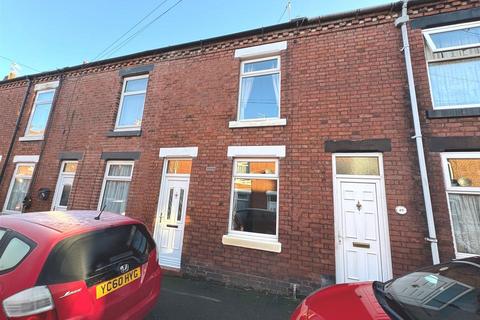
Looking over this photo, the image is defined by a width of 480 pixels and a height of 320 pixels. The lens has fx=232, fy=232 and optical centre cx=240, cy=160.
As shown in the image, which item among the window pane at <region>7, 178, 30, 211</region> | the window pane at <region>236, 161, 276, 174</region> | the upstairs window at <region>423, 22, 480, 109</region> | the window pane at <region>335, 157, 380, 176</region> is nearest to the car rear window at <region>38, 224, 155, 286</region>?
the window pane at <region>236, 161, 276, 174</region>

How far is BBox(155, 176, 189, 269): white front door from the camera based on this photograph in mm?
5902

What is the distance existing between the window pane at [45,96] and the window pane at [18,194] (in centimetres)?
324

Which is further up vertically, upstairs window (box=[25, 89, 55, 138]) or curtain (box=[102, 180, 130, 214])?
upstairs window (box=[25, 89, 55, 138])

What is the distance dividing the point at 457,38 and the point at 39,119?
43.6ft

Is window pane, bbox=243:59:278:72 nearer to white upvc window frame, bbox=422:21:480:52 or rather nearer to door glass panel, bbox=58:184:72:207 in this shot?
white upvc window frame, bbox=422:21:480:52

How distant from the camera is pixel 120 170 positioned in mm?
7180

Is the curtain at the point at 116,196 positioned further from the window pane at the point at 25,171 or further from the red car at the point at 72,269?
the red car at the point at 72,269

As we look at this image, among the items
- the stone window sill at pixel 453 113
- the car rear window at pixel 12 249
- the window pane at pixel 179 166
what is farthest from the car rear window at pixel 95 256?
the stone window sill at pixel 453 113

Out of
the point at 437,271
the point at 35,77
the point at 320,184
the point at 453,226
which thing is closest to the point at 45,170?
the point at 35,77

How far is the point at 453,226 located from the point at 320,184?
235 cm

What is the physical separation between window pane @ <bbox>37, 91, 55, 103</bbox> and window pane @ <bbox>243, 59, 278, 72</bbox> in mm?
8028

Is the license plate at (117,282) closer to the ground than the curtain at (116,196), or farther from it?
closer to the ground

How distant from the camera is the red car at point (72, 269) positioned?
6.23 feet

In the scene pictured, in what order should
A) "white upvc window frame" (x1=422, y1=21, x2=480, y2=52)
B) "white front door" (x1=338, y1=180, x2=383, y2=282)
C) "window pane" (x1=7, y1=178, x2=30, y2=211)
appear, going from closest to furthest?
"white front door" (x1=338, y1=180, x2=383, y2=282), "white upvc window frame" (x1=422, y1=21, x2=480, y2=52), "window pane" (x1=7, y1=178, x2=30, y2=211)
